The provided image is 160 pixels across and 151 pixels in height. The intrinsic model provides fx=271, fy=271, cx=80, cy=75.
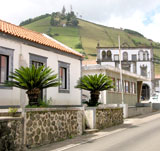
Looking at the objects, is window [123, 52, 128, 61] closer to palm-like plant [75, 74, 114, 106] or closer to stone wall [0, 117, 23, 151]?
palm-like plant [75, 74, 114, 106]

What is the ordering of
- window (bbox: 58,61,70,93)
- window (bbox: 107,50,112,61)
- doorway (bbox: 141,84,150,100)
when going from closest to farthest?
1. window (bbox: 58,61,70,93)
2. window (bbox: 107,50,112,61)
3. doorway (bbox: 141,84,150,100)

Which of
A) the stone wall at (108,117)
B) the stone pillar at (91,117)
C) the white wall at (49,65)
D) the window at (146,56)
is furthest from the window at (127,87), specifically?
the window at (146,56)

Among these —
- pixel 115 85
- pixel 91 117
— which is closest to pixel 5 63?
pixel 91 117

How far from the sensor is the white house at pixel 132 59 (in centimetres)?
6825

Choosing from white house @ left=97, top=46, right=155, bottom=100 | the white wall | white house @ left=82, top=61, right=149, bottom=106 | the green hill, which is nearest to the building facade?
white house @ left=82, top=61, right=149, bottom=106

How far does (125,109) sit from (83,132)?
11091 millimetres

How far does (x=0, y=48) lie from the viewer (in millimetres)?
15234

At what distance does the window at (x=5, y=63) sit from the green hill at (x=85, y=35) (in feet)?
349

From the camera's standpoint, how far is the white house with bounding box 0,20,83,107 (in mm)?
15609

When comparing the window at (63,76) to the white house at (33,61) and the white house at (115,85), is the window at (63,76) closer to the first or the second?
the white house at (33,61)

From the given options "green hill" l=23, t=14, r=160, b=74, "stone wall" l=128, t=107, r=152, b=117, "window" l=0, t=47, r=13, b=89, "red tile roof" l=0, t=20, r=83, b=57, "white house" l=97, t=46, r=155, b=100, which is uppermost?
→ "green hill" l=23, t=14, r=160, b=74

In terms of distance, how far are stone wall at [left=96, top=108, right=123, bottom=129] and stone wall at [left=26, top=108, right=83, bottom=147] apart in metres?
2.22

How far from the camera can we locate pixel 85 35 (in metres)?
152

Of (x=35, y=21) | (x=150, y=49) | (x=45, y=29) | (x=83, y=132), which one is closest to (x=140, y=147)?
(x=83, y=132)
